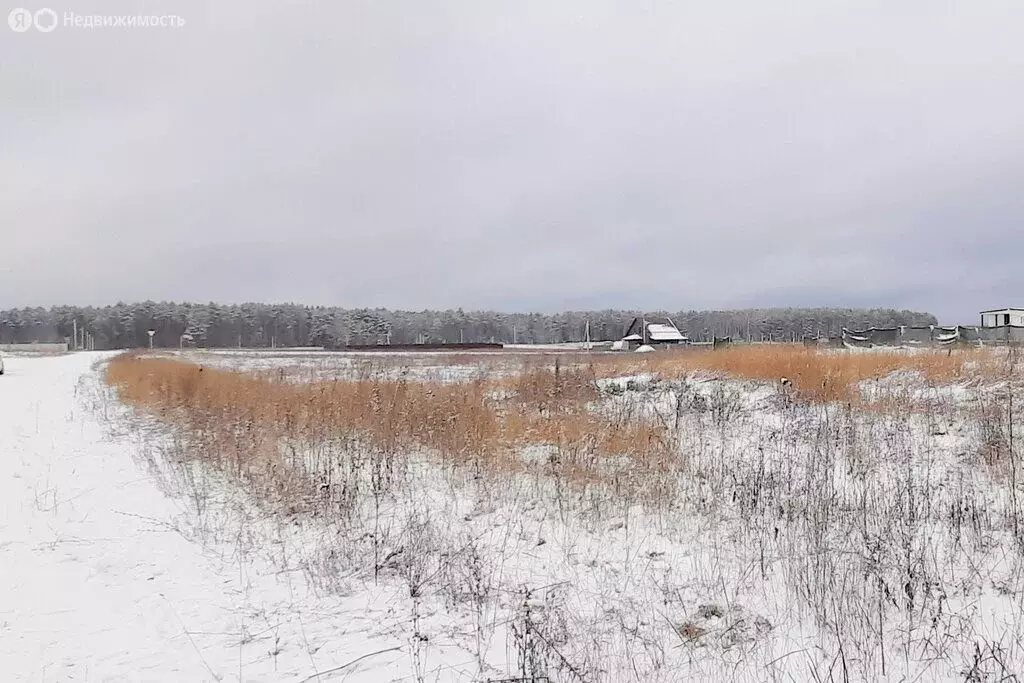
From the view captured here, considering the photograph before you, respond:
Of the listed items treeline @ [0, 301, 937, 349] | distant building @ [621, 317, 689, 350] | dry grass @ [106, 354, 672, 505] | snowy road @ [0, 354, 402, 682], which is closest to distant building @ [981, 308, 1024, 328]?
distant building @ [621, 317, 689, 350]

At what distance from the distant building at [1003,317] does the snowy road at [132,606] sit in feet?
146

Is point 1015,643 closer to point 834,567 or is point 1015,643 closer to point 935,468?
point 834,567

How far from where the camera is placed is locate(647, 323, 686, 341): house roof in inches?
2441

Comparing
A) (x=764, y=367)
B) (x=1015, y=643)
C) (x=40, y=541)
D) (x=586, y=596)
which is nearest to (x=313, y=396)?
(x=40, y=541)

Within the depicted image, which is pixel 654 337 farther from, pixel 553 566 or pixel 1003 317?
pixel 553 566

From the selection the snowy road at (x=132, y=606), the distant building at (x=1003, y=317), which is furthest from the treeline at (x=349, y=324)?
the snowy road at (x=132, y=606)

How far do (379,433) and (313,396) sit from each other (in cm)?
311

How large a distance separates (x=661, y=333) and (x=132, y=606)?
202 feet

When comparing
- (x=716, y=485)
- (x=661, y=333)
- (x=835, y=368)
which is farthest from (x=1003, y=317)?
(x=716, y=485)

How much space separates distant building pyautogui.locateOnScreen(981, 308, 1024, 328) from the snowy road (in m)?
44.4

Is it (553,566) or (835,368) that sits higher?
Answer: (835,368)

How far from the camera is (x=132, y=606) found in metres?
4.07

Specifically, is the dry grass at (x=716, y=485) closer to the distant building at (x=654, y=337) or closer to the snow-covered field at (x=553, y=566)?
the snow-covered field at (x=553, y=566)

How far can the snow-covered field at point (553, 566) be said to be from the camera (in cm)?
332
